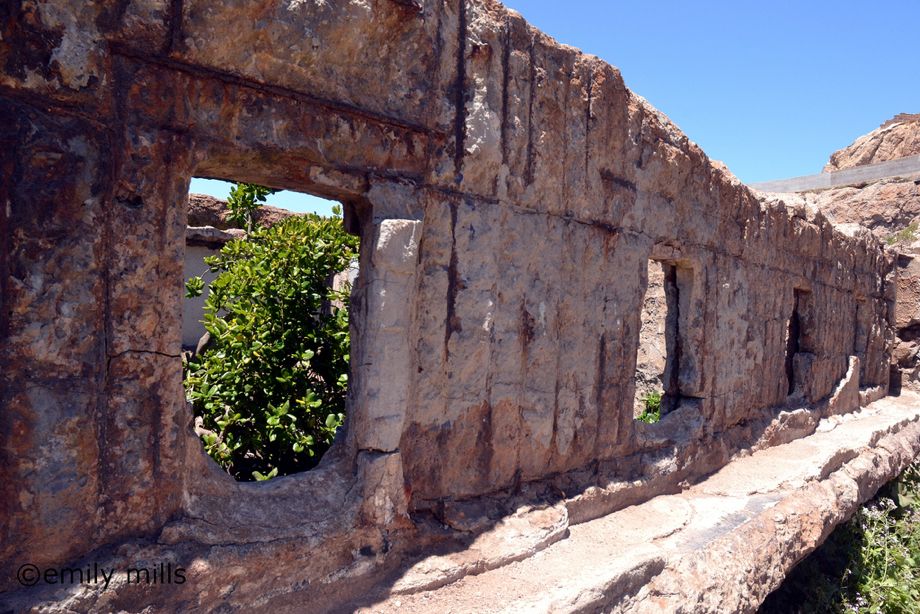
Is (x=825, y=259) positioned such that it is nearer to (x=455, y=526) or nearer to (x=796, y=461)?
(x=796, y=461)

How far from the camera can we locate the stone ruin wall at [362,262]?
2.08 m

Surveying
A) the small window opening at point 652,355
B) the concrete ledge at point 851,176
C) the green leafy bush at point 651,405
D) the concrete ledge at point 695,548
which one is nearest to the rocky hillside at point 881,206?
the concrete ledge at point 851,176

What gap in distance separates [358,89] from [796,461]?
4.72 m

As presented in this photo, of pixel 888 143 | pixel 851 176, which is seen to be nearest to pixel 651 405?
pixel 851 176

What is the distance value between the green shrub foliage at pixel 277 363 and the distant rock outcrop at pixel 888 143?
21.5 m

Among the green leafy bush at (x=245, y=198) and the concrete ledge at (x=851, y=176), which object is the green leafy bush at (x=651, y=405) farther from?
the concrete ledge at (x=851, y=176)

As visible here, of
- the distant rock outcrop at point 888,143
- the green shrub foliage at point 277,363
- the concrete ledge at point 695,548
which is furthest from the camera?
the distant rock outcrop at point 888,143

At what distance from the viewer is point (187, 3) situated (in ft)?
7.62

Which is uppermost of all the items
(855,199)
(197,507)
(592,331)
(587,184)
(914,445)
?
(855,199)

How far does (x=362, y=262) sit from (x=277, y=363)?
53.6 inches

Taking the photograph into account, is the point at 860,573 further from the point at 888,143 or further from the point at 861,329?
the point at 888,143

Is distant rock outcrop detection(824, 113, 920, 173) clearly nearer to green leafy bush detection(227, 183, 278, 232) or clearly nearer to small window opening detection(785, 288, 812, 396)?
small window opening detection(785, 288, 812, 396)

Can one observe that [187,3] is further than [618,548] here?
No

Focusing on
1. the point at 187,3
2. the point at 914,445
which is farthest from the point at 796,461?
the point at 187,3
